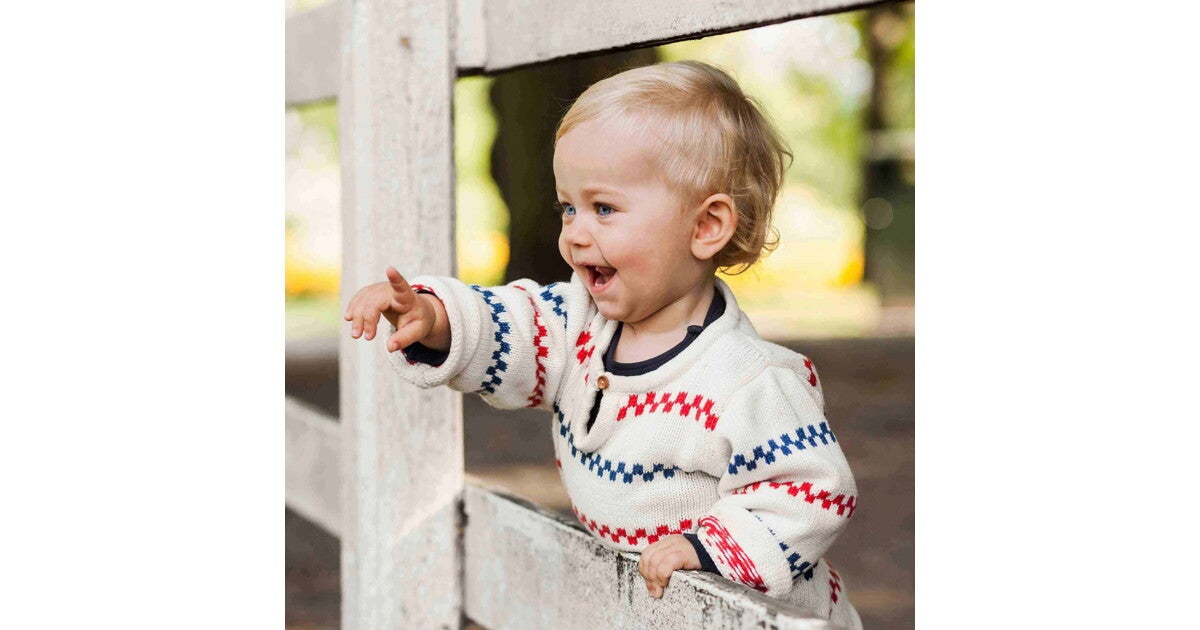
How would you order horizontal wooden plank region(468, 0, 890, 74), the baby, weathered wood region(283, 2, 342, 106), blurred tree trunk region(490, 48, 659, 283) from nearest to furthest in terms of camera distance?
horizontal wooden plank region(468, 0, 890, 74)
the baby
weathered wood region(283, 2, 342, 106)
blurred tree trunk region(490, 48, 659, 283)

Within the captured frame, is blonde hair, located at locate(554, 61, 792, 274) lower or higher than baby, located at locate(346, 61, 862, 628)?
higher

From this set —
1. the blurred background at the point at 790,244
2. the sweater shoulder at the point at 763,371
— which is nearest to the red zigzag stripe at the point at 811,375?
the sweater shoulder at the point at 763,371

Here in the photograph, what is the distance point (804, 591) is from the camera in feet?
4.85

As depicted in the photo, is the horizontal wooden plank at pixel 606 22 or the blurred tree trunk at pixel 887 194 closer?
the horizontal wooden plank at pixel 606 22

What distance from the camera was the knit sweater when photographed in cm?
134

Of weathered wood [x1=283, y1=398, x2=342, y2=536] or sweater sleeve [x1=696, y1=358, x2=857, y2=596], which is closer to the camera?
sweater sleeve [x1=696, y1=358, x2=857, y2=596]

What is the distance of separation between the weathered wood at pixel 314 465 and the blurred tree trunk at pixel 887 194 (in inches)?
398

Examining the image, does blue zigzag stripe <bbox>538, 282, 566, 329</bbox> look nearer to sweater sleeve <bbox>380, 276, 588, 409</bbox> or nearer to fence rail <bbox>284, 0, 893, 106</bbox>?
sweater sleeve <bbox>380, 276, 588, 409</bbox>

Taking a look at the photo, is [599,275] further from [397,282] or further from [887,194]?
[887,194]

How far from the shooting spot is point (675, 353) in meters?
1.49

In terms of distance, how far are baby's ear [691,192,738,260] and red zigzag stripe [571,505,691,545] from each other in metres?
0.31

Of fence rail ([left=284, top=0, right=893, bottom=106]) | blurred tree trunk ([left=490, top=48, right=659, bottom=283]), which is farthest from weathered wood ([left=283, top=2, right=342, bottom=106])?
blurred tree trunk ([left=490, top=48, right=659, bottom=283])

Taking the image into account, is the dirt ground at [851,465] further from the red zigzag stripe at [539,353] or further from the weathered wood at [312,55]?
the weathered wood at [312,55]

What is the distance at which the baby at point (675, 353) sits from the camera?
135cm
